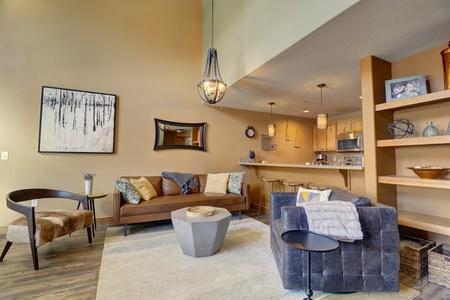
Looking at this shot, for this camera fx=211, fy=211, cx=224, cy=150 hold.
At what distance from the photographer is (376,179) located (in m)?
2.48

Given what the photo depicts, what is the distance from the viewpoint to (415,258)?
2043mm

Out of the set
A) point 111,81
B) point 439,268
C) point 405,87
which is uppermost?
point 111,81

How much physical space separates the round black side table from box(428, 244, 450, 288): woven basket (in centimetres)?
117

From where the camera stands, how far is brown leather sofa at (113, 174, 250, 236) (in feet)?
10.2

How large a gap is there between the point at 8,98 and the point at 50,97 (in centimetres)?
53

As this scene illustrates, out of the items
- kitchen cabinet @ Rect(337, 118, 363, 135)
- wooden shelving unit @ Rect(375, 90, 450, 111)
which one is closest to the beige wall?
kitchen cabinet @ Rect(337, 118, 363, 135)

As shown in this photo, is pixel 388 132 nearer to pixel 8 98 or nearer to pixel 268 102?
pixel 268 102

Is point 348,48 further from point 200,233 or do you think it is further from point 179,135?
point 179,135

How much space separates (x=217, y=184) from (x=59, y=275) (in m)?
2.62

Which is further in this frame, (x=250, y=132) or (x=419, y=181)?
(x=250, y=132)

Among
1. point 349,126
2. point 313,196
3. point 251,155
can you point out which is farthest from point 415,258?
point 349,126

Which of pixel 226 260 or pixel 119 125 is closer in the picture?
pixel 226 260

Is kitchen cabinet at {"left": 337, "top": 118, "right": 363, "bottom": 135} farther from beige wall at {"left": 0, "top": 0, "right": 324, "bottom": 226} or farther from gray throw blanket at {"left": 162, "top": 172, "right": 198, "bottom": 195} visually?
gray throw blanket at {"left": 162, "top": 172, "right": 198, "bottom": 195}

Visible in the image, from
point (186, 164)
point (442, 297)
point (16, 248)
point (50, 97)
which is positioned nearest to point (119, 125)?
point (50, 97)
